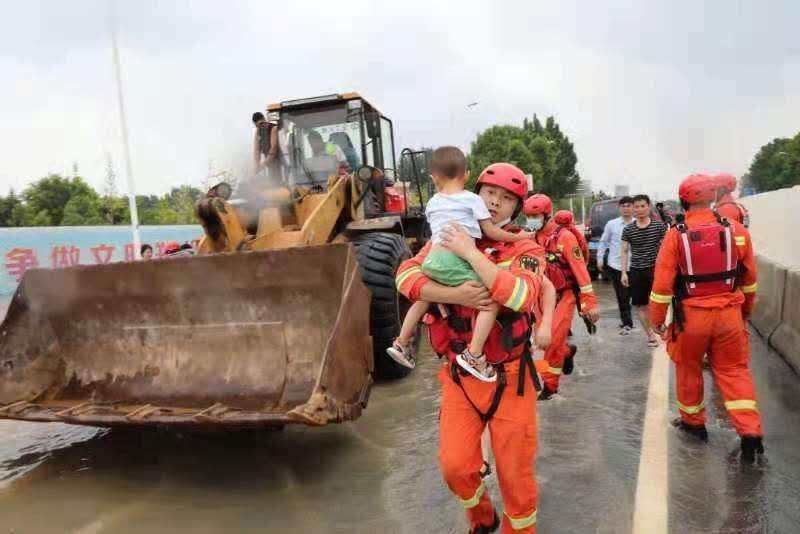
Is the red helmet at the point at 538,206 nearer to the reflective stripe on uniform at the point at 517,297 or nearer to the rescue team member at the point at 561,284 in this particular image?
the rescue team member at the point at 561,284

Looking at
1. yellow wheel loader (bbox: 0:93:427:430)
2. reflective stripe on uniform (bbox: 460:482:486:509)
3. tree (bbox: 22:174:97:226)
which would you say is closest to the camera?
reflective stripe on uniform (bbox: 460:482:486:509)

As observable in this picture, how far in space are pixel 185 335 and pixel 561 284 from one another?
3059mm

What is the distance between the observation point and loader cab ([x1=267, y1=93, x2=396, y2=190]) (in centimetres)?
720

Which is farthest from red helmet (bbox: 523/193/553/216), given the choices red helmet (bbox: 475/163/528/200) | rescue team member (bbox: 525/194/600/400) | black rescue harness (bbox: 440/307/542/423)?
black rescue harness (bbox: 440/307/542/423)

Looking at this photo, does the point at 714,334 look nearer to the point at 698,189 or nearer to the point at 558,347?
the point at 698,189

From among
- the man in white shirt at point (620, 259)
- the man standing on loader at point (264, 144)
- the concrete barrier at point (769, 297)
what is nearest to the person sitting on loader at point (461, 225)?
the man standing on loader at point (264, 144)

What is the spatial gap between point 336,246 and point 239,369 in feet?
3.62

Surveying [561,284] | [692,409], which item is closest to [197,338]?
[561,284]

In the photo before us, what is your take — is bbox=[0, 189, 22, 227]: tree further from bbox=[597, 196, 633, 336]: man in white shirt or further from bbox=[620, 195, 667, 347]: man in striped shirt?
bbox=[620, 195, 667, 347]: man in striped shirt

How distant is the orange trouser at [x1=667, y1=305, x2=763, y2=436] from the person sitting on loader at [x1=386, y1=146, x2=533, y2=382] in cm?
179

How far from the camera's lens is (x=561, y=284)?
5.21 m

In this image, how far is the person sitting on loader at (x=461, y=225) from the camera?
103 inches

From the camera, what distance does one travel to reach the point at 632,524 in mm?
3051

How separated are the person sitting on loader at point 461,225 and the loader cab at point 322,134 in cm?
454
